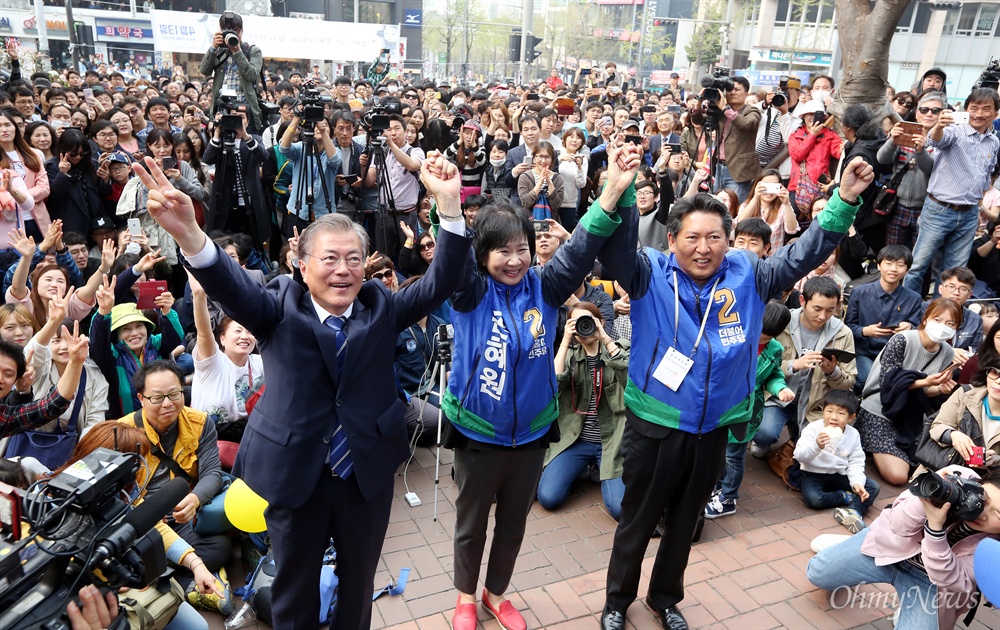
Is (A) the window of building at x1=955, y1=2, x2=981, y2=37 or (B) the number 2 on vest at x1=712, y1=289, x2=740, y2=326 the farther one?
(A) the window of building at x1=955, y1=2, x2=981, y2=37

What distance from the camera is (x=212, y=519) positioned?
3.75 meters

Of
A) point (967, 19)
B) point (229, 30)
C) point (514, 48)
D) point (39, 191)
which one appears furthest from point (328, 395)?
point (967, 19)

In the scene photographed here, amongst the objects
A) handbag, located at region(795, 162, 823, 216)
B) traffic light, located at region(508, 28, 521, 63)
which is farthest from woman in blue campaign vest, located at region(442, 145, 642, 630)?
traffic light, located at region(508, 28, 521, 63)

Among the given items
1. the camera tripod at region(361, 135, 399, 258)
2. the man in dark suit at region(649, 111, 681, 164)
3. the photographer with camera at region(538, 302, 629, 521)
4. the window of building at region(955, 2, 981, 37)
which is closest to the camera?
the photographer with camera at region(538, 302, 629, 521)

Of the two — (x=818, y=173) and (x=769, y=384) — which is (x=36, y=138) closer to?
(x=769, y=384)

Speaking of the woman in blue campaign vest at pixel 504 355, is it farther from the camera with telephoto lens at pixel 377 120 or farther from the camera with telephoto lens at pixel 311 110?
the camera with telephoto lens at pixel 311 110

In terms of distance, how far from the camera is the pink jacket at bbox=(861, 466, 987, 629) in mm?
2955

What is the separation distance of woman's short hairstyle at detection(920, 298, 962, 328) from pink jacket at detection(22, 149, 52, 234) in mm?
6781

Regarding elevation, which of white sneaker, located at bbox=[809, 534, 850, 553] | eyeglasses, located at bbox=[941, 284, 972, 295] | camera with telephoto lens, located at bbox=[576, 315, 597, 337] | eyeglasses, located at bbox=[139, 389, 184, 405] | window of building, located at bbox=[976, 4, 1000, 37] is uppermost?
window of building, located at bbox=[976, 4, 1000, 37]

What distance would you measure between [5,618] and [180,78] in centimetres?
1784

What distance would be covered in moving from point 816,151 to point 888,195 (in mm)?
785

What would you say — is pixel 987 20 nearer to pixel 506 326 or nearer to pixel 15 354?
pixel 506 326

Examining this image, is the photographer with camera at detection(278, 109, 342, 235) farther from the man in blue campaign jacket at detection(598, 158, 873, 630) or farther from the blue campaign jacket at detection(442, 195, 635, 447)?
the man in blue campaign jacket at detection(598, 158, 873, 630)

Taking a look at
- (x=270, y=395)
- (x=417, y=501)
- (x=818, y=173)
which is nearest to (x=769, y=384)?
(x=417, y=501)
